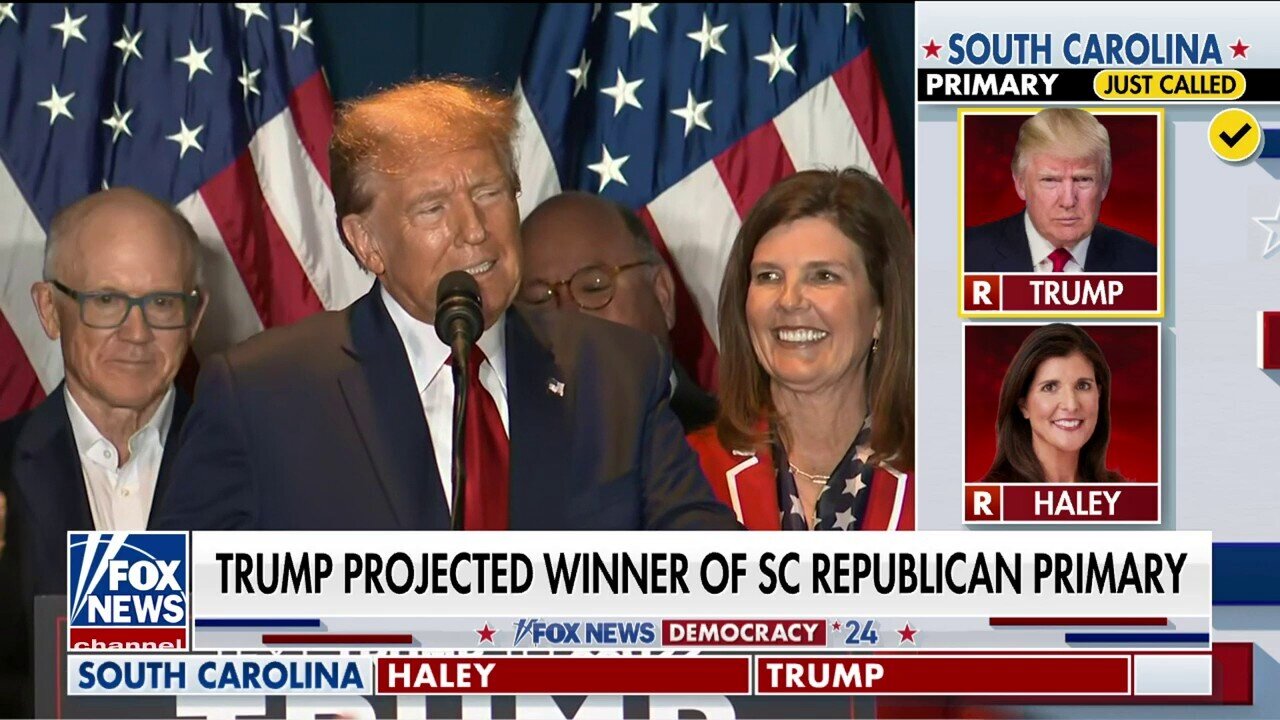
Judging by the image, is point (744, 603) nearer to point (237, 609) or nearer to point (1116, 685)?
point (1116, 685)

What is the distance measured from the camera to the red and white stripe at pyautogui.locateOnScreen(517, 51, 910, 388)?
3309 millimetres

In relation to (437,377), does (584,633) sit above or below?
below

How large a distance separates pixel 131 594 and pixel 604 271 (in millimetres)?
1225

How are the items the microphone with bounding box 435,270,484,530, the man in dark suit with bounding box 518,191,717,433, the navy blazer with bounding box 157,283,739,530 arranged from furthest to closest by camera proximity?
1. the man in dark suit with bounding box 518,191,717,433
2. the navy blazer with bounding box 157,283,739,530
3. the microphone with bounding box 435,270,484,530

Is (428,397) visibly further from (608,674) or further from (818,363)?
(818,363)

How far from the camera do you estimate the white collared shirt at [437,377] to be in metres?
3.19

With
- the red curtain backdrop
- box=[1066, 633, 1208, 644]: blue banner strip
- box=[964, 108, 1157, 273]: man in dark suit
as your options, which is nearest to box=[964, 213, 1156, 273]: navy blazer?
box=[964, 108, 1157, 273]: man in dark suit

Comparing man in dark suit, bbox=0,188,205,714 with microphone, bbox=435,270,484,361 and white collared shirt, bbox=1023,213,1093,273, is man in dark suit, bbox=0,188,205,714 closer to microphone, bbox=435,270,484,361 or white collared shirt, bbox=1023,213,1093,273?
microphone, bbox=435,270,484,361

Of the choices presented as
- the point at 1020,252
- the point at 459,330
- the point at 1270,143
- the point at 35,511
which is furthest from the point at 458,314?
the point at 1270,143

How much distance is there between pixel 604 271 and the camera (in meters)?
3.30

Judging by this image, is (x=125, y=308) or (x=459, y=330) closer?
(x=459, y=330)

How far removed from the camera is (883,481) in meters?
3.24

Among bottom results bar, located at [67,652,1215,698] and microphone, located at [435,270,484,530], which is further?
bottom results bar, located at [67,652,1215,698]

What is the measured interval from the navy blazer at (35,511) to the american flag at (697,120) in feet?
3.44
